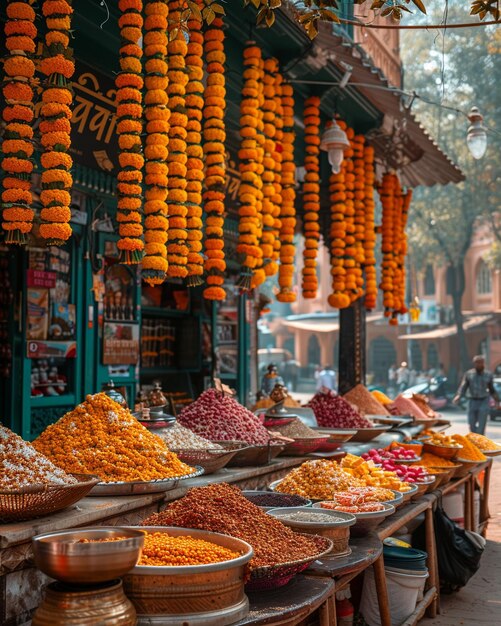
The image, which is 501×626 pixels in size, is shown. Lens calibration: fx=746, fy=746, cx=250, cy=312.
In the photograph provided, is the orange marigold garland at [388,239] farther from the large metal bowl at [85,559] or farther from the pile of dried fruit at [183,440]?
the large metal bowl at [85,559]

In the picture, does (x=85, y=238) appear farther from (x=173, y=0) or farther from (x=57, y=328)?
(x=173, y=0)

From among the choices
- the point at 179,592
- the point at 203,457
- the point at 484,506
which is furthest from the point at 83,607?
the point at 484,506

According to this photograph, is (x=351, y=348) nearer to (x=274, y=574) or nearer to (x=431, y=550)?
(x=431, y=550)

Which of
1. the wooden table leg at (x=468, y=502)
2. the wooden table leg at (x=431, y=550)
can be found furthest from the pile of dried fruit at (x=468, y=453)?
the wooden table leg at (x=431, y=550)

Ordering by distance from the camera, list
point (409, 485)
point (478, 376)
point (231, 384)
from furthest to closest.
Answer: point (478, 376)
point (231, 384)
point (409, 485)

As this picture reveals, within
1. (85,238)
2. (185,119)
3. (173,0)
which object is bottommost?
(85,238)

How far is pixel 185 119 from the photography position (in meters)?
4.98

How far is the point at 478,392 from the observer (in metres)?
13.0

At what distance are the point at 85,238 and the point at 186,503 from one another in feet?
13.7

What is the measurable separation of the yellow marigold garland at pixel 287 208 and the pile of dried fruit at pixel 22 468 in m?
4.05

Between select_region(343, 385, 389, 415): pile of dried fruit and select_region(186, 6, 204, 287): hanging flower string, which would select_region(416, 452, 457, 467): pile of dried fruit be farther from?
select_region(186, 6, 204, 287): hanging flower string

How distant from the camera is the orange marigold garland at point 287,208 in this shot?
22.0 feet

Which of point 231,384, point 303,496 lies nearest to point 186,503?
point 303,496

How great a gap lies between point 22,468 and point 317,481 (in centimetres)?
179
